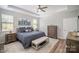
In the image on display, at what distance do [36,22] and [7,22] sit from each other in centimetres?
60

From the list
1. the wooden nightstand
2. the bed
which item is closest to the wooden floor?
the bed

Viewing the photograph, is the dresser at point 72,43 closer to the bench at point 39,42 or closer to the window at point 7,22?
the bench at point 39,42

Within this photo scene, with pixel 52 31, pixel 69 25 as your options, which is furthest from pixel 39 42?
pixel 69 25

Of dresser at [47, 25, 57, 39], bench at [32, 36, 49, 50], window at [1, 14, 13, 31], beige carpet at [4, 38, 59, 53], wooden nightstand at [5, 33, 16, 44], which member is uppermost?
window at [1, 14, 13, 31]

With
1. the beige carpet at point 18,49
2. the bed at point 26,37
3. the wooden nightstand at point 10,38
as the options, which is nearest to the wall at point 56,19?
the bed at point 26,37

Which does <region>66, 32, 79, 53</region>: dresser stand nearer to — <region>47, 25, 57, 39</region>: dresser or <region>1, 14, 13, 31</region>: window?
<region>47, 25, 57, 39</region>: dresser

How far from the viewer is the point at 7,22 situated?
1.41 m

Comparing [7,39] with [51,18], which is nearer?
[7,39]

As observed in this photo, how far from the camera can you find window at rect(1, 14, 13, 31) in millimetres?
1366

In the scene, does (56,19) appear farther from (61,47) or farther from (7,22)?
(7,22)

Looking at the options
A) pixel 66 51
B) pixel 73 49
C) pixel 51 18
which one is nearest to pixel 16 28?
pixel 51 18
